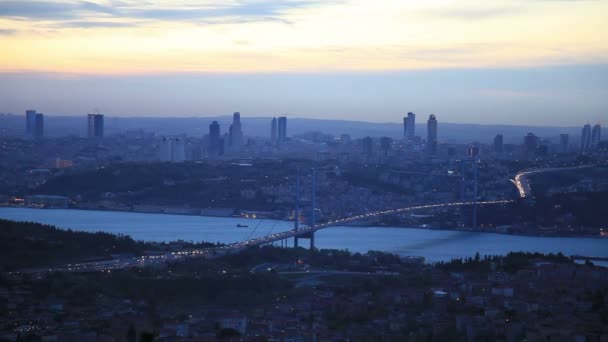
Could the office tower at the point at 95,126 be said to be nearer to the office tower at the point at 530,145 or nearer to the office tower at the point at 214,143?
the office tower at the point at 214,143

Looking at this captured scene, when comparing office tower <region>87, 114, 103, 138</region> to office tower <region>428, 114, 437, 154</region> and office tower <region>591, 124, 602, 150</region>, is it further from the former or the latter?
office tower <region>591, 124, 602, 150</region>

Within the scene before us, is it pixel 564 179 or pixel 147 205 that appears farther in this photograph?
pixel 564 179

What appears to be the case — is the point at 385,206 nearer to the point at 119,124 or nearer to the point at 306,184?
the point at 306,184

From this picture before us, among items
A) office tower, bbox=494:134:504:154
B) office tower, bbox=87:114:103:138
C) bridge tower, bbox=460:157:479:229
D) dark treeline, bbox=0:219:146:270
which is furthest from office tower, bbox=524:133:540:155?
dark treeline, bbox=0:219:146:270

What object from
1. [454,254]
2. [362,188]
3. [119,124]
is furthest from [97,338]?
[119,124]

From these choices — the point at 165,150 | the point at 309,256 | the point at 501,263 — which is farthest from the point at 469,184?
the point at 501,263
